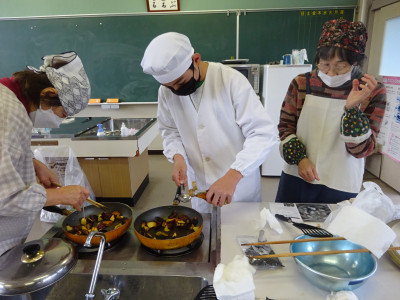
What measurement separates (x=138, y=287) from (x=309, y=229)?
0.59 metres

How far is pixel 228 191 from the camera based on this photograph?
1.04 metres

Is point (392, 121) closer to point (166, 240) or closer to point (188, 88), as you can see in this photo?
point (188, 88)

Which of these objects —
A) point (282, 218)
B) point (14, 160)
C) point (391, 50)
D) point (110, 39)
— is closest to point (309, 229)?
point (282, 218)

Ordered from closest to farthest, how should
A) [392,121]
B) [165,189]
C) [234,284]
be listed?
[234,284], [392,121], [165,189]

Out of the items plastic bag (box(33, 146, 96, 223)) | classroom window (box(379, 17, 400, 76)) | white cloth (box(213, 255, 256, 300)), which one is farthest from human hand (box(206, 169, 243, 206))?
classroom window (box(379, 17, 400, 76))

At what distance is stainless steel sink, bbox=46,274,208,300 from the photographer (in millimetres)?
814

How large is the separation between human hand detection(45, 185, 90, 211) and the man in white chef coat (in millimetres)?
403

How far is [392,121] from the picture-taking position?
9.53 ft

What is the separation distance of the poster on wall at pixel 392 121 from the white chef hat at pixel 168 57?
2.65 meters

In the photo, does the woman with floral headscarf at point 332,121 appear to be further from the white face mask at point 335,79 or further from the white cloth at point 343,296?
the white cloth at point 343,296

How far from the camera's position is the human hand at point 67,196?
888 millimetres

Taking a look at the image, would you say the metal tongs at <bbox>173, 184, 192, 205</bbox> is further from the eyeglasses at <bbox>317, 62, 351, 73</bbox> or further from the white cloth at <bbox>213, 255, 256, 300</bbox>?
the eyeglasses at <bbox>317, 62, 351, 73</bbox>

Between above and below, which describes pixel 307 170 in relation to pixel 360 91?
below

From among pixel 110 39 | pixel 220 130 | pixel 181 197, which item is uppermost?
pixel 110 39
